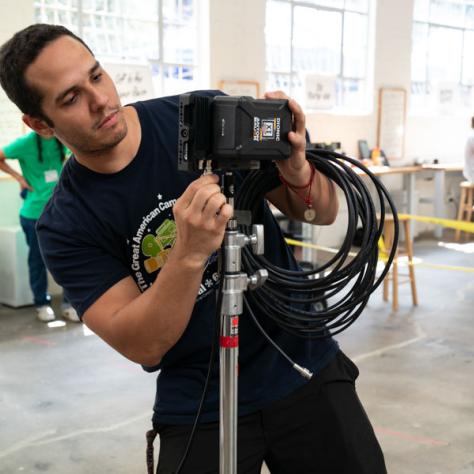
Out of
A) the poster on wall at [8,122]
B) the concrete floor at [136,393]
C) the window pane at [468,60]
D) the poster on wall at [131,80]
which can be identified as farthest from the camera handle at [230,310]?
the window pane at [468,60]

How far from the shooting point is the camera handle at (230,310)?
1136 mm

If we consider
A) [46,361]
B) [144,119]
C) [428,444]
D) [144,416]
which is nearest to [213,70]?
[46,361]

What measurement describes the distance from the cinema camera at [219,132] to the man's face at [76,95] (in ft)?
0.84

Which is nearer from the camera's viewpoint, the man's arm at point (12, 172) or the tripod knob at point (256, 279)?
the tripod knob at point (256, 279)

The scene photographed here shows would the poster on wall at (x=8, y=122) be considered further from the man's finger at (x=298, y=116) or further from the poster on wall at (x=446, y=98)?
the poster on wall at (x=446, y=98)

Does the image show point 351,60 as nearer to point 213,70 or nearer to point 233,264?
point 213,70

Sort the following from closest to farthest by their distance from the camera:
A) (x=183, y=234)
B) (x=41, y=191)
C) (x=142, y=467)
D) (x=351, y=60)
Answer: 1. (x=183, y=234)
2. (x=142, y=467)
3. (x=41, y=191)
4. (x=351, y=60)

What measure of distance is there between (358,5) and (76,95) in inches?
258

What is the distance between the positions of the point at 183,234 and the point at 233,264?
101 mm

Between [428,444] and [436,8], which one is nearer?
[428,444]

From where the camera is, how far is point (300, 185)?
1386 mm

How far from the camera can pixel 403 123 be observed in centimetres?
771

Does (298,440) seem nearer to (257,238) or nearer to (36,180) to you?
(257,238)

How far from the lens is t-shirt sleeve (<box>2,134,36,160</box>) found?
435 centimetres
